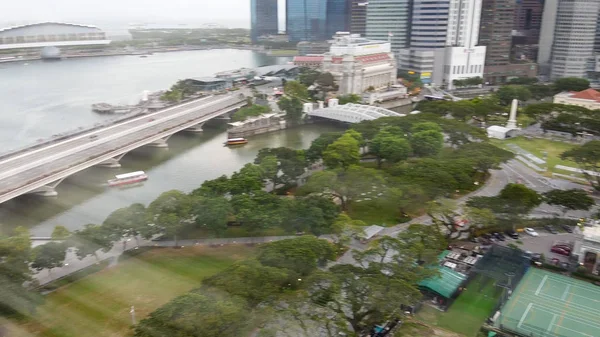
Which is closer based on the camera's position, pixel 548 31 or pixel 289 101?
pixel 289 101

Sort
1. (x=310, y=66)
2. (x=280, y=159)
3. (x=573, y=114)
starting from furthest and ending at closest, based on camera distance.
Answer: (x=310, y=66) → (x=573, y=114) → (x=280, y=159)

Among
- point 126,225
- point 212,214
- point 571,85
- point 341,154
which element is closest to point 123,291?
point 126,225

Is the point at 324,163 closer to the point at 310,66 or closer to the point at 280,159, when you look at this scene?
the point at 280,159

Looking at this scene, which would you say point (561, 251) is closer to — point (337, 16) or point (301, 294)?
point (301, 294)

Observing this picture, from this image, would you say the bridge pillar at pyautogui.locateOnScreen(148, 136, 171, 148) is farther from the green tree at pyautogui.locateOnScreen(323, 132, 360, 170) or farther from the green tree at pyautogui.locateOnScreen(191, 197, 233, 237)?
the green tree at pyautogui.locateOnScreen(191, 197, 233, 237)

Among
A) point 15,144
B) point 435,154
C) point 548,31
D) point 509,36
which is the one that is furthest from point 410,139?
point 548,31

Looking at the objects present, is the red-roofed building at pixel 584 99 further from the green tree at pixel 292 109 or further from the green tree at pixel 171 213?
the green tree at pixel 171 213
